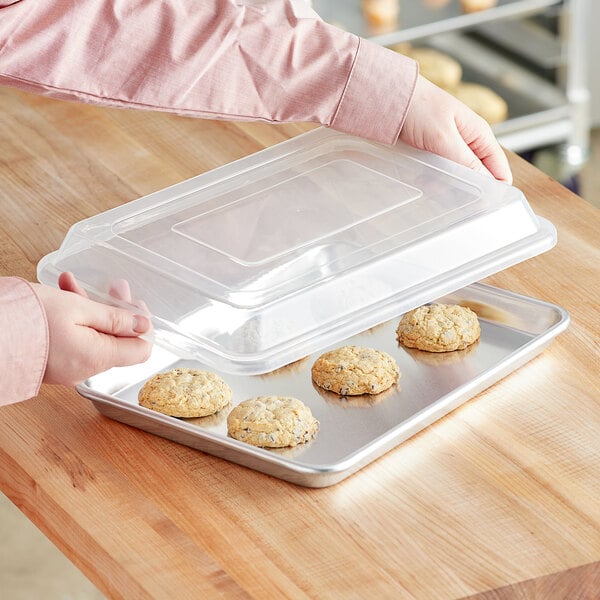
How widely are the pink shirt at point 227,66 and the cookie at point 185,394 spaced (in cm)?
34

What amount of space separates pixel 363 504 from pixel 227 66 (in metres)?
0.57

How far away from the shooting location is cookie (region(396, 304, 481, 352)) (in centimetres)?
127

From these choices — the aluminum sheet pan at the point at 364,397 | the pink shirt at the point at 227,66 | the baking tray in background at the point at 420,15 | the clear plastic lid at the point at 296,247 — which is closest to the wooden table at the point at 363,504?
the aluminum sheet pan at the point at 364,397

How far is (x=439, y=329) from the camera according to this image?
1.27 m

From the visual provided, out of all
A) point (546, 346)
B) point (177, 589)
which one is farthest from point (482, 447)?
point (177, 589)

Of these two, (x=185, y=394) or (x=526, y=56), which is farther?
(x=526, y=56)

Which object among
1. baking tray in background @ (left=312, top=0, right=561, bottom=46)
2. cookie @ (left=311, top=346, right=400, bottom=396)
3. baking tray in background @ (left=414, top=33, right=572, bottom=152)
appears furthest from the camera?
baking tray in background @ (left=414, top=33, right=572, bottom=152)

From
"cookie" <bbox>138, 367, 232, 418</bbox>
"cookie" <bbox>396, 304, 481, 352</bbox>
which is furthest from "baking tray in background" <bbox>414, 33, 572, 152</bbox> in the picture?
"cookie" <bbox>138, 367, 232, 418</bbox>

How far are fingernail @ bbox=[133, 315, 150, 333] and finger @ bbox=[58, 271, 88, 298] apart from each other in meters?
0.07

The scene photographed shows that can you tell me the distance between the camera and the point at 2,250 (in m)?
1.52

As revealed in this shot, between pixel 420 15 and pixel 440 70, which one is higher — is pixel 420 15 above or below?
above

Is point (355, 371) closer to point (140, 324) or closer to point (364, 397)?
point (364, 397)

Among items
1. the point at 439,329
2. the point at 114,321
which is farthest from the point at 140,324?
the point at 439,329

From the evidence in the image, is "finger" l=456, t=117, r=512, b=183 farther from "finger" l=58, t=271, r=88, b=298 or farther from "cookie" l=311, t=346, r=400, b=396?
"finger" l=58, t=271, r=88, b=298
